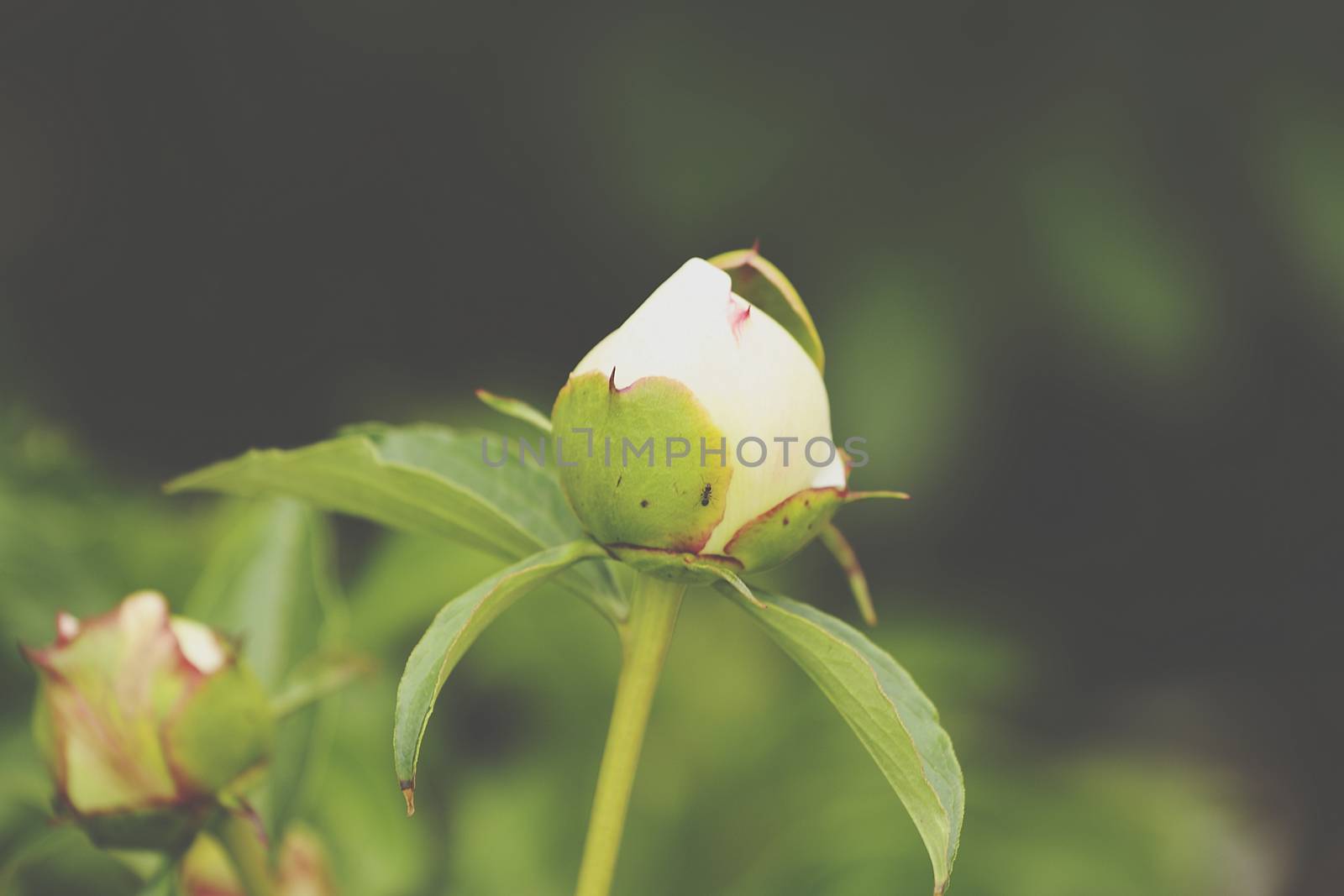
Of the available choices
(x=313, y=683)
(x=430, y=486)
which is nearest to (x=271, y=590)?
(x=313, y=683)

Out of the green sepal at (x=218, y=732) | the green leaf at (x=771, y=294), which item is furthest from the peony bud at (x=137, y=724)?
the green leaf at (x=771, y=294)

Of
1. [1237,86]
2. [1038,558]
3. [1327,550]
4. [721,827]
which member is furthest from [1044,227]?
[1327,550]

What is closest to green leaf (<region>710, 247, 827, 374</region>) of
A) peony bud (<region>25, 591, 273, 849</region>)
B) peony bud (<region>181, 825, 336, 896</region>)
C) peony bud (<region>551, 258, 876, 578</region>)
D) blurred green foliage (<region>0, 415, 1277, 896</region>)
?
peony bud (<region>551, 258, 876, 578</region>)

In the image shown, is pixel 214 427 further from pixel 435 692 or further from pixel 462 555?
pixel 435 692

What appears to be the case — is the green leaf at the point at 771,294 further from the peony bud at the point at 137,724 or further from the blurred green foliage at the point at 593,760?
the blurred green foliage at the point at 593,760

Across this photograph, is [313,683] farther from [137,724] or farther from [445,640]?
[445,640]

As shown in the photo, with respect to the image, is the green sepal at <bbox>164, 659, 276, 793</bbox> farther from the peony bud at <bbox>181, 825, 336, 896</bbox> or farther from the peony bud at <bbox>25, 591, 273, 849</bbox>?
the peony bud at <bbox>181, 825, 336, 896</bbox>
